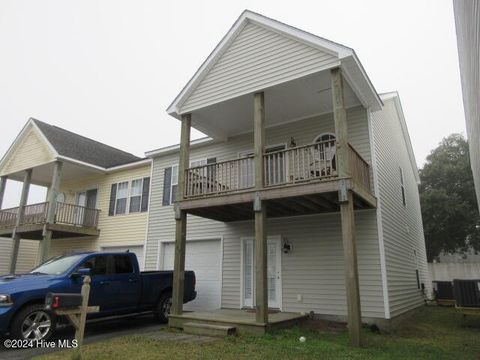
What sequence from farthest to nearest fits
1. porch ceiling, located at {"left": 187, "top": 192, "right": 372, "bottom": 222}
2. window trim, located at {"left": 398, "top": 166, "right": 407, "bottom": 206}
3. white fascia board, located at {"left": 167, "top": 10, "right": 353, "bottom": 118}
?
1. window trim, located at {"left": 398, "top": 166, "right": 407, "bottom": 206}
2. porch ceiling, located at {"left": 187, "top": 192, "right": 372, "bottom": 222}
3. white fascia board, located at {"left": 167, "top": 10, "right": 353, "bottom": 118}

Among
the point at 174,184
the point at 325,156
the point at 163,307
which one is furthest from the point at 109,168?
the point at 325,156

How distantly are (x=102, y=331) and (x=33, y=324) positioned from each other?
85.8 inches

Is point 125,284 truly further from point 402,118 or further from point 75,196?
point 402,118

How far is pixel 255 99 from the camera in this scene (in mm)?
9758

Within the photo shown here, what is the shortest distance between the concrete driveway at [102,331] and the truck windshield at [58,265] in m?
1.46

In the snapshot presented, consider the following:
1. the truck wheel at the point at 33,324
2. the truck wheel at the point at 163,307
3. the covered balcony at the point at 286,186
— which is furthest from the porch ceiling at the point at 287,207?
the truck wheel at the point at 33,324

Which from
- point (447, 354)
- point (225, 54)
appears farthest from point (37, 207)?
point (447, 354)

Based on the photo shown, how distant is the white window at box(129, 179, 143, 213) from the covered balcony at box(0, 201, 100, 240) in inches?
85.9

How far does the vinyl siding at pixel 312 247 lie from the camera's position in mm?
9773

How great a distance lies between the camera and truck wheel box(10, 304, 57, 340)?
6875mm

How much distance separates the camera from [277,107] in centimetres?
1107

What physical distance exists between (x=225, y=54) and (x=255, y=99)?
2.17 metres

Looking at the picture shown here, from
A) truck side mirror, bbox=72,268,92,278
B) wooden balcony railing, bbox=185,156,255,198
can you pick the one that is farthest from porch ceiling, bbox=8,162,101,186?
truck side mirror, bbox=72,268,92,278

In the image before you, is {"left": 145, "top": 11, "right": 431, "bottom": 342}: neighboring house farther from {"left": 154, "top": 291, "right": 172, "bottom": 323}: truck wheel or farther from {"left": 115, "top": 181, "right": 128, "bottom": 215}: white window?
{"left": 115, "top": 181, "right": 128, "bottom": 215}: white window
